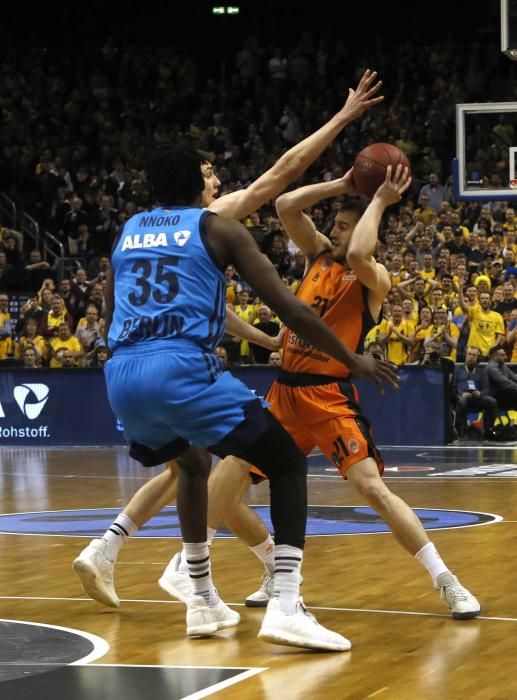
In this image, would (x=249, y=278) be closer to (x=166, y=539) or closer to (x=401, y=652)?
(x=401, y=652)

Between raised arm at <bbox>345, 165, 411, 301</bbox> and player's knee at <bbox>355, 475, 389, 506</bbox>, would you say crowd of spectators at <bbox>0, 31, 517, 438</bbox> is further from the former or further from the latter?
player's knee at <bbox>355, 475, 389, 506</bbox>

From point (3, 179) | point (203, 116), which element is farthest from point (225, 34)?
point (3, 179)

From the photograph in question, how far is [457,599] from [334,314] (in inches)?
58.4

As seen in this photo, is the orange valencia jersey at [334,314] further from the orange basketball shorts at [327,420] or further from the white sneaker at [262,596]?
the white sneaker at [262,596]

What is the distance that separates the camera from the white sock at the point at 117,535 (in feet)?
21.1

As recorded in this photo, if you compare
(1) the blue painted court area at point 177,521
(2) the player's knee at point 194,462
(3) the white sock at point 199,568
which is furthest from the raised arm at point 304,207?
(1) the blue painted court area at point 177,521

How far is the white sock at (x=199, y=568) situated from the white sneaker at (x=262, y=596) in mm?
617

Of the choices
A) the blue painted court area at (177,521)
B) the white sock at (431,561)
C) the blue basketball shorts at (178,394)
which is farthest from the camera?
the blue painted court area at (177,521)

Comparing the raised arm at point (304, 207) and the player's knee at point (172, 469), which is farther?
the raised arm at point (304, 207)

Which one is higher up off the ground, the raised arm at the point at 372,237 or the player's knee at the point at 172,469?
the raised arm at the point at 372,237

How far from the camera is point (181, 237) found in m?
5.37

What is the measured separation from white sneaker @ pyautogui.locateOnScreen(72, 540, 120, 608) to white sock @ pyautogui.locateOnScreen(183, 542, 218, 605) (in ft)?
1.93

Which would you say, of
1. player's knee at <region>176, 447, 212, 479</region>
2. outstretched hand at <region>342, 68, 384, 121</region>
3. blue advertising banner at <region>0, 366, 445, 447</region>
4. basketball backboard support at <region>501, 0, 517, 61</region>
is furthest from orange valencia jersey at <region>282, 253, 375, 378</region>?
blue advertising banner at <region>0, 366, 445, 447</region>

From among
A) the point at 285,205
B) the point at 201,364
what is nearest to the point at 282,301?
the point at 201,364
